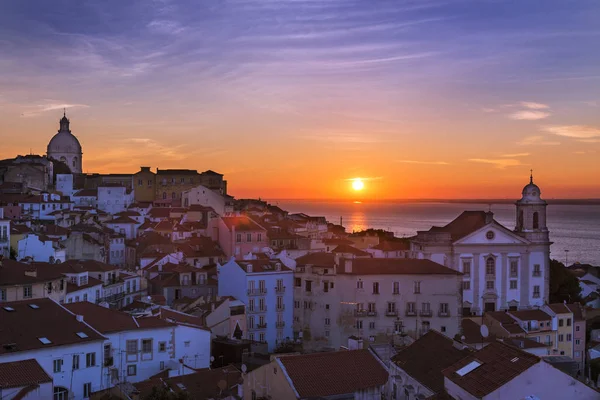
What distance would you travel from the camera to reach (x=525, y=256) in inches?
1805

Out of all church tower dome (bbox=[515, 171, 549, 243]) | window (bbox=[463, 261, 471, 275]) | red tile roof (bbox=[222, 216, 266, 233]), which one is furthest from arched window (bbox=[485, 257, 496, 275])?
red tile roof (bbox=[222, 216, 266, 233])

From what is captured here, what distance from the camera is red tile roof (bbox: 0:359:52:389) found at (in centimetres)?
1670

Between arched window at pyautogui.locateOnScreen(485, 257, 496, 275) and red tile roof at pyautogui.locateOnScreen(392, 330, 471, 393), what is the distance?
91.6ft

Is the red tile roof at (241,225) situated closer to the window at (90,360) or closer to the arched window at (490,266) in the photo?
the arched window at (490,266)

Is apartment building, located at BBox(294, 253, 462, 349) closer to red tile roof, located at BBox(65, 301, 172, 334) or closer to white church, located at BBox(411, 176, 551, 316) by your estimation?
white church, located at BBox(411, 176, 551, 316)

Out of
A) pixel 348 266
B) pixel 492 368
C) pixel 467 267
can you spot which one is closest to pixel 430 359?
pixel 492 368

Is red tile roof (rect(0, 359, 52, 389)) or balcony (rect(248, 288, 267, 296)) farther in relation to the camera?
balcony (rect(248, 288, 267, 296))

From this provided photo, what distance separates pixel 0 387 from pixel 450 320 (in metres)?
24.4

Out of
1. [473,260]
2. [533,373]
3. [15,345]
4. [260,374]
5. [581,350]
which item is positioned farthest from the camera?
[473,260]

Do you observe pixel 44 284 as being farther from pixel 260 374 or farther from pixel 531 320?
pixel 531 320

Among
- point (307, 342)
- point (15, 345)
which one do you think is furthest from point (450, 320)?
point (15, 345)

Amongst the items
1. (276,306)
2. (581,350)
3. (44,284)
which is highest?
(44,284)

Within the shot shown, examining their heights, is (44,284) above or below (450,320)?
above

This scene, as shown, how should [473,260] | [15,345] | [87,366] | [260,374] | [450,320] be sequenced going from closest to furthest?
[260,374] < [15,345] < [87,366] < [450,320] < [473,260]
